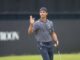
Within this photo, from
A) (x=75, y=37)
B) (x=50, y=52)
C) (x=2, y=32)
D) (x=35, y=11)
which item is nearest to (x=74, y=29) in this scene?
(x=75, y=37)

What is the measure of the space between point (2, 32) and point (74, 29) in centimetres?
314

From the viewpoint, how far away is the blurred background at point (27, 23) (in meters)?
19.3

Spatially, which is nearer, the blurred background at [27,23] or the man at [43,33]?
the man at [43,33]

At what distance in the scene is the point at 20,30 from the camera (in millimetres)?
19391

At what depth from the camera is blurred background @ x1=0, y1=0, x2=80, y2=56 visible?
19.3 metres

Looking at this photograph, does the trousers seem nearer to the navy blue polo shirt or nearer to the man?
the man

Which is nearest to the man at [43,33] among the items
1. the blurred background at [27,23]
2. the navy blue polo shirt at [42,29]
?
the navy blue polo shirt at [42,29]

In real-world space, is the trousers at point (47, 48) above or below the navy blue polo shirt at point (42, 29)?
below

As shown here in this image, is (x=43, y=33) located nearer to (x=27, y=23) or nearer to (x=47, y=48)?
(x=47, y=48)

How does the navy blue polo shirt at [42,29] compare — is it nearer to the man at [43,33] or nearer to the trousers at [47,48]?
the man at [43,33]

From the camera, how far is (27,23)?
1941 centimetres

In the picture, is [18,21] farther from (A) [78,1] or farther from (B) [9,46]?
(A) [78,1]

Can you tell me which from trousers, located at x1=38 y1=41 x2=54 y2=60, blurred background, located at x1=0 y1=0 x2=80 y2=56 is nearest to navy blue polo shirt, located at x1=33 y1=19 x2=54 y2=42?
trousers, located at x1=38 y1=41 x2=54 y2=60

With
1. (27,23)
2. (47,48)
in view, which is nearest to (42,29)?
(47,48)
